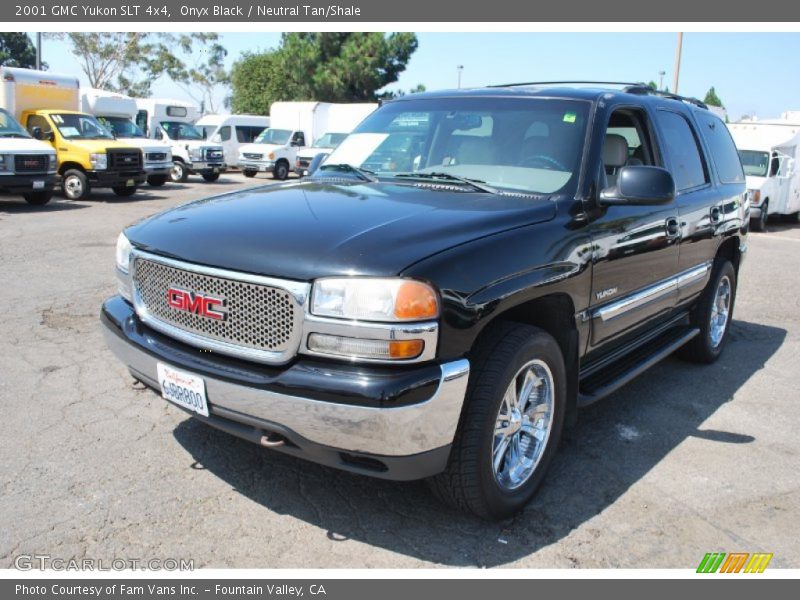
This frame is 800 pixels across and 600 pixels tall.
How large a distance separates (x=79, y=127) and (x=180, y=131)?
7019 millimetres

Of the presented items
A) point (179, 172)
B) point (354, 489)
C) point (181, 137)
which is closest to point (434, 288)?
point (354, 489)

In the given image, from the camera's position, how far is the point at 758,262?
1151 centimetres

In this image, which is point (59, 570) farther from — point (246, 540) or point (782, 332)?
point (782, 332)

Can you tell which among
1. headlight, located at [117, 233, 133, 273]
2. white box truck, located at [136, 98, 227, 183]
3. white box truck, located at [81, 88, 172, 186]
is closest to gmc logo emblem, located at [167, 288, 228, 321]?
headlight, located at [117, 233, 133, 273]

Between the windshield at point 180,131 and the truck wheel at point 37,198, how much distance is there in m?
8.83

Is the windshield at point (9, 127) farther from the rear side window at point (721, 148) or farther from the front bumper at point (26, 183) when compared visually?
the rear side window at point (721, 148)

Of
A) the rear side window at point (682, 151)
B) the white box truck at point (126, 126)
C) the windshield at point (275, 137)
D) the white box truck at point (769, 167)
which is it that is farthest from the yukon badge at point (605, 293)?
the windshield at point (275, 137)

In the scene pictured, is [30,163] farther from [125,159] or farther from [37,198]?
[125,159]

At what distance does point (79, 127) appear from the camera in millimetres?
17125

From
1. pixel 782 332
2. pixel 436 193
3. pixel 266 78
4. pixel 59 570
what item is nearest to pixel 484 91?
pixel 436 193

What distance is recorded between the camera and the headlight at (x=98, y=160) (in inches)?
643

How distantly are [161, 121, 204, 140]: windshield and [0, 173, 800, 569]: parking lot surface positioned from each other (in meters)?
19.7

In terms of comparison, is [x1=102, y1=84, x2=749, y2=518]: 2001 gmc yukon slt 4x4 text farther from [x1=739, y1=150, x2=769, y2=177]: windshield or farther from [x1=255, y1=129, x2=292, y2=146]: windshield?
[x1=255, y1=129, x2=292, y2=146]: windshield

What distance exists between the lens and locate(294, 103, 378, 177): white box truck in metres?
24.4
